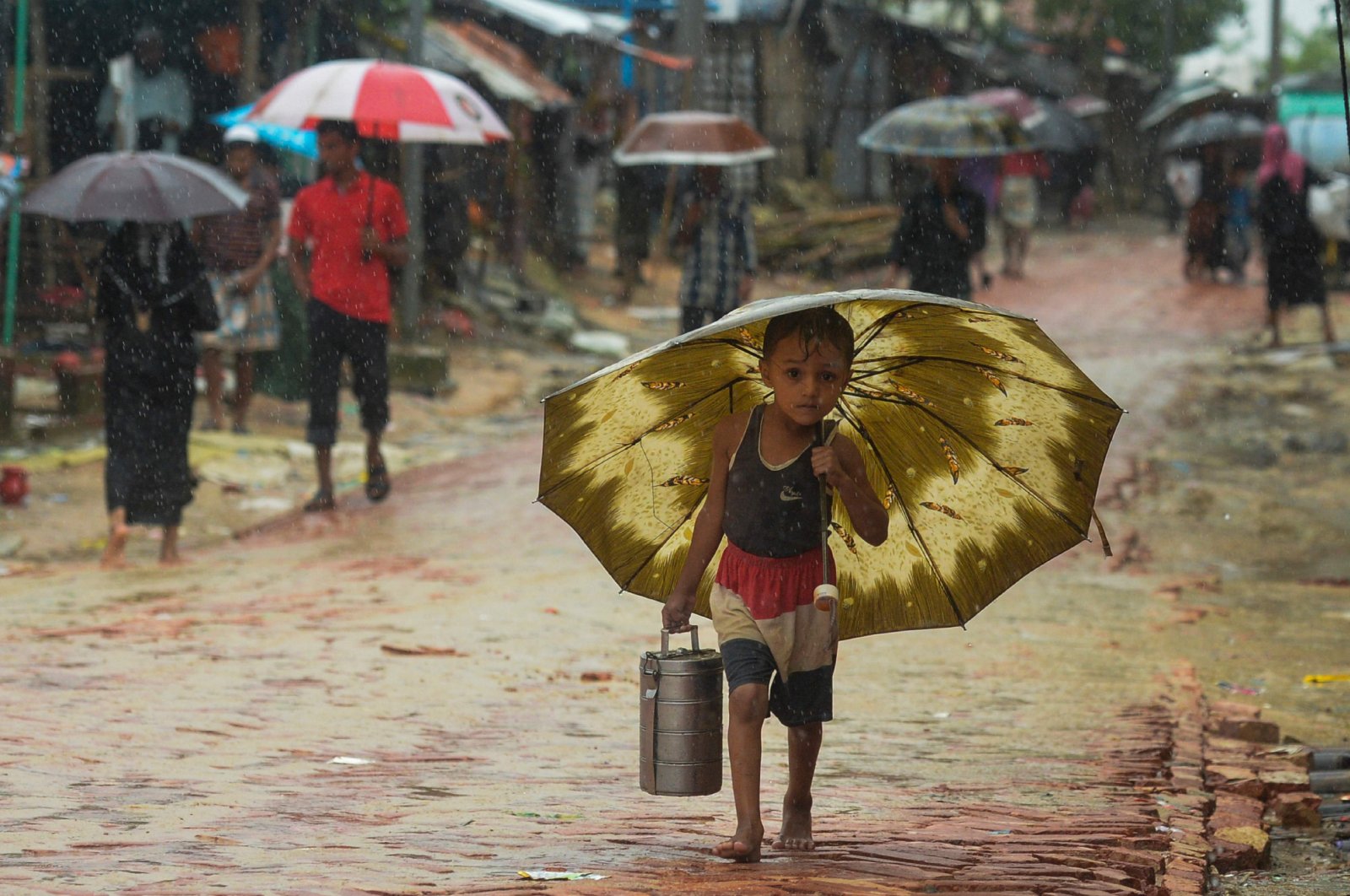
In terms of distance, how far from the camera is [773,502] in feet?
12.7

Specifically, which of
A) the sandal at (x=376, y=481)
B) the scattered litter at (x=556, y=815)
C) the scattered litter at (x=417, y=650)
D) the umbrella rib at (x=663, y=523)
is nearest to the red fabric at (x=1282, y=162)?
the sandal at (x=376, y=481)

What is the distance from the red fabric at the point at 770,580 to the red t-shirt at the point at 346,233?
20.7 ft

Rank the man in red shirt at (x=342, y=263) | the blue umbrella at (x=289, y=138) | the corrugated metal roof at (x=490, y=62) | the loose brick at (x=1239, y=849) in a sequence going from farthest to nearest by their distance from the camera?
the corrugated metal roof at (x=490, y=62) → the blue umbrella at (x=289, y=138) → the man in red shirt at (x=342, y=263) → the loose brick at (x=1239, y=849)

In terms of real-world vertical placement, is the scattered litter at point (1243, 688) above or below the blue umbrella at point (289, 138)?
below

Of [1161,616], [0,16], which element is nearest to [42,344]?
[0,16]

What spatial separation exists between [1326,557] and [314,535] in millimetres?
5890

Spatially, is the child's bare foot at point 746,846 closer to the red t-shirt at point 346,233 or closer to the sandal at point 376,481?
the red t-shirt at point 346,233

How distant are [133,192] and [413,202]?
6.42m

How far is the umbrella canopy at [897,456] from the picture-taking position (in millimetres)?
3996

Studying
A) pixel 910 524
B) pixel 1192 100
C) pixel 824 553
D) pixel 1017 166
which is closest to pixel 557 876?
pixel 824 553

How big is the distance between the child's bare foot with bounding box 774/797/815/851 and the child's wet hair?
1.02 meters

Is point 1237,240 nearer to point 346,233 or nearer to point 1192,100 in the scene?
point 1192,100

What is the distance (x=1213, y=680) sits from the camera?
7262mm

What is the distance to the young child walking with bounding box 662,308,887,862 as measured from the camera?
378 cm
